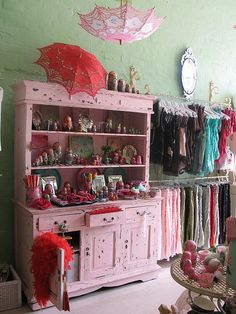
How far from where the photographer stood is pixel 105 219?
266cm

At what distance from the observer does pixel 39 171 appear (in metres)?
2.87

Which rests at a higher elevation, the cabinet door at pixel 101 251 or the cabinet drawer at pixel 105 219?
the cabinet drawer at pixel 105 219

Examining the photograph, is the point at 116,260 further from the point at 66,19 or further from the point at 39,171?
the point at 66,19

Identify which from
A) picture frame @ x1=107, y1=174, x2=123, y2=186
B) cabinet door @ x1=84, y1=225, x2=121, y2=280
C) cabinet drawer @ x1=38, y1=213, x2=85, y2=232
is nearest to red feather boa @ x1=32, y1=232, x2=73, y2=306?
cabinet drawer @ x1=38, y1=213, x2=85, y2=232

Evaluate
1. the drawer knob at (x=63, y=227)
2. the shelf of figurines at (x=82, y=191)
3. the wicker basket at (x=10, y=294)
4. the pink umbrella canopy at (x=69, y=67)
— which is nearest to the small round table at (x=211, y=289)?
the drawer knob at (x=63, y=227)

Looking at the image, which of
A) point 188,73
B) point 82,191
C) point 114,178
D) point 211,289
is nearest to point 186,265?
point 211,289

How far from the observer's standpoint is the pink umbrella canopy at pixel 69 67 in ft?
8.06

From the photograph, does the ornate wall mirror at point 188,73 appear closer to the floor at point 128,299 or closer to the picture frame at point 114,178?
the picture frame at point 114,178

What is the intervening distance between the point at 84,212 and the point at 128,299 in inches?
32.2

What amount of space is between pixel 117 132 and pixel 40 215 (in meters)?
1.11

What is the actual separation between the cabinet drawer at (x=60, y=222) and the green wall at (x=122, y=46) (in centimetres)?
59

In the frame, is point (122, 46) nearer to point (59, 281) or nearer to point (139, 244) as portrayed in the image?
point (139, 244)

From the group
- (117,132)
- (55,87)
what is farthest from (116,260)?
(55,87)

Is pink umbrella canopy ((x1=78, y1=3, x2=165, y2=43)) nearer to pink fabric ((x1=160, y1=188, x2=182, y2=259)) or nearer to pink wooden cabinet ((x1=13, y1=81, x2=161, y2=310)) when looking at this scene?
pink wooden cabinet ((x1=13, y1=81, x2=161, y2=310))
